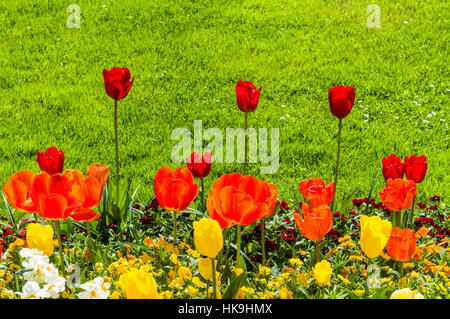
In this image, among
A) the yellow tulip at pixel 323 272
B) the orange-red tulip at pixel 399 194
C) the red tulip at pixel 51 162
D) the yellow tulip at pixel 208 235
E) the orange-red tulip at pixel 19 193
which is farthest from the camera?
the red tulip at pixel 51 162

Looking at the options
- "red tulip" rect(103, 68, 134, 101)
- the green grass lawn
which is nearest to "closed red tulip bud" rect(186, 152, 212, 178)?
"red tulip" rect(103, 68, 134, 101)

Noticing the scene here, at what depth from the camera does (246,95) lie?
3.00 m

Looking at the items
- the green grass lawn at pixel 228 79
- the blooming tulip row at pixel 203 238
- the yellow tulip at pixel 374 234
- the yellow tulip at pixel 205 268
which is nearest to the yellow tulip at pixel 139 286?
the blooming tulip row at pixel 203 238

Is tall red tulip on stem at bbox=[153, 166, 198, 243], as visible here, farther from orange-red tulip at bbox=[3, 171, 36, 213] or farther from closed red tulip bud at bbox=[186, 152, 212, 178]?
closed red tulip bud at bbox=[186, 152, 212, 178]

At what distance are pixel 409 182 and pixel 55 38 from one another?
5.38 metres

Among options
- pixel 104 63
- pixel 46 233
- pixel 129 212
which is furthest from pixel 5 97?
pixel 46 233

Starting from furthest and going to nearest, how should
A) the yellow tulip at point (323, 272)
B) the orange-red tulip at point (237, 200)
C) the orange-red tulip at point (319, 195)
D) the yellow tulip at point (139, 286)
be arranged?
the orange-red tulip at point (319, 195) < the yellow tulip at point (323, 272) < the orange-red tulip at point (237, 200) < the yellow tulip at point (139, 286)

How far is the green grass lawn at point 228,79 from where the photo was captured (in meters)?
4.91

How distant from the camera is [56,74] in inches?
245

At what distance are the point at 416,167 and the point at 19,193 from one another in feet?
5.48

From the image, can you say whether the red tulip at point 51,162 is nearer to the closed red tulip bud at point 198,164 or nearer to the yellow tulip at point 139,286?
the closed red tulip bud at point 198,164

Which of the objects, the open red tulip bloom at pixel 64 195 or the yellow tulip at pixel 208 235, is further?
the open red tulip bloom at pixel 64 195

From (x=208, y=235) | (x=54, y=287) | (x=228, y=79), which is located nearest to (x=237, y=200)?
(x=208, y=235)
